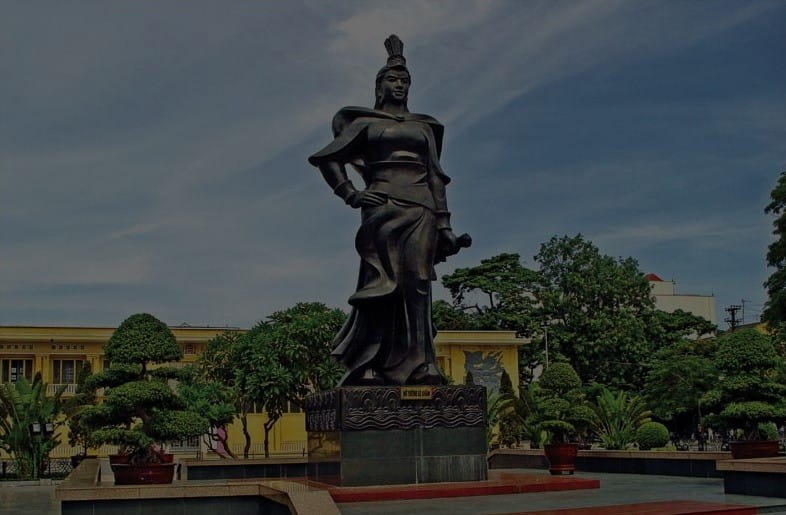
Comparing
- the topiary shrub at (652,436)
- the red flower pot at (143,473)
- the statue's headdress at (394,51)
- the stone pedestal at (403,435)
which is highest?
the statue's headdress at (394,51)

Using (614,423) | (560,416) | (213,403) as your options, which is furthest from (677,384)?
(213,403)

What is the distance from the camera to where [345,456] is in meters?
10.8

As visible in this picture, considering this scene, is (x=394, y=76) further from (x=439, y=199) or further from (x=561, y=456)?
(x=561, y=456)

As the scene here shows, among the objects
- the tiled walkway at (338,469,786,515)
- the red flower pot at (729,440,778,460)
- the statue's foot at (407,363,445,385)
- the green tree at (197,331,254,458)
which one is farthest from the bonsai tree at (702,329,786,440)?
the green tree at (197,331,254,458)

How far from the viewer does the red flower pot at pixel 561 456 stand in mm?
15352

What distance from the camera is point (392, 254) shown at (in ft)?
38.8

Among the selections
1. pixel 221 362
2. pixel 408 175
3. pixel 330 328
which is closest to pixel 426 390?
pixel 408 175

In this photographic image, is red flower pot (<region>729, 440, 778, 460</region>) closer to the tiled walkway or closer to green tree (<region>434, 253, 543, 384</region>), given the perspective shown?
the tiled walkway

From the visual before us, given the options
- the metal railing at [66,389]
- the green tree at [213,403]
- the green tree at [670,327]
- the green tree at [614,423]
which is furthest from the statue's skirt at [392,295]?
the green tree at [670,327]

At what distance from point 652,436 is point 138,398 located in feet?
41.2

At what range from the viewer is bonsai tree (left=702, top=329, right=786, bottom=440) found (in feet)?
43.0

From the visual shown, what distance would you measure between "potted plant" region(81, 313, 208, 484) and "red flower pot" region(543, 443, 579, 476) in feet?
18.6

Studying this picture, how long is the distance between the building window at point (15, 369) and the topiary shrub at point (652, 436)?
2559 centimetres

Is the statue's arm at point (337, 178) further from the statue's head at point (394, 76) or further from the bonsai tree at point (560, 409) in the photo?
the bonsai tree at point (560, 409)
